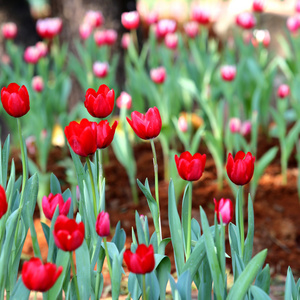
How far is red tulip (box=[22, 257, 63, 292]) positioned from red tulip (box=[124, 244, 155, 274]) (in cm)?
15

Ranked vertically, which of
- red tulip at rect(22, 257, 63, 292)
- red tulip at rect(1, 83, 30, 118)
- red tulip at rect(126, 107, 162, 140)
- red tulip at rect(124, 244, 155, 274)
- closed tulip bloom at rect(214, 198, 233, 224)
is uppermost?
red tulip at rect(1, 83, 30, 118)

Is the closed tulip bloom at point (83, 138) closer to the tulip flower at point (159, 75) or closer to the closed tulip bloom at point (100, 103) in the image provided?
the closed tulip bloom at point (100, 103)

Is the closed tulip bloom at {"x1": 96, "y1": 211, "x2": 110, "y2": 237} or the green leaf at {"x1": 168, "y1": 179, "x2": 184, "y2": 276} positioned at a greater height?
the closed tulip bloom at {"x1": 96, "y1": 211, "x2": 110, "y2": 237}

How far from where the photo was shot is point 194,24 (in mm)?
3984

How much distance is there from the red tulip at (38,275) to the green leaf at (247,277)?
0.39 metres

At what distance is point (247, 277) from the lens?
3.77ft

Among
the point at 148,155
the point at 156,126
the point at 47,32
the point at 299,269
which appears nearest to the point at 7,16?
the point at 47,32

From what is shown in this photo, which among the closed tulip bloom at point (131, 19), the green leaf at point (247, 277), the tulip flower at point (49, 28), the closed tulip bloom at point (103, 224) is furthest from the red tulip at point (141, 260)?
the tulip flower at point (49, 28)

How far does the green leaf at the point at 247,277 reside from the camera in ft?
3.73

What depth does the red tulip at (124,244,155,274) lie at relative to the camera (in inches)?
41.6

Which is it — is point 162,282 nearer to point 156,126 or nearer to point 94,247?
→ point 94,247

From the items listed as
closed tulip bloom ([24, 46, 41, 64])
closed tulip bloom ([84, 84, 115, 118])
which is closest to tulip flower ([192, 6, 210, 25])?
closed tulip bloom ([24, 46, 41, 64])

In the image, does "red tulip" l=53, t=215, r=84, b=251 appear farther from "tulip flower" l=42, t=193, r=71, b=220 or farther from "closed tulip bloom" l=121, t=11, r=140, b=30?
"closed tulip bloom" l=121, t=11, r=140, b=30

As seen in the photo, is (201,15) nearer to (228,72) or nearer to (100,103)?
(228,72)
